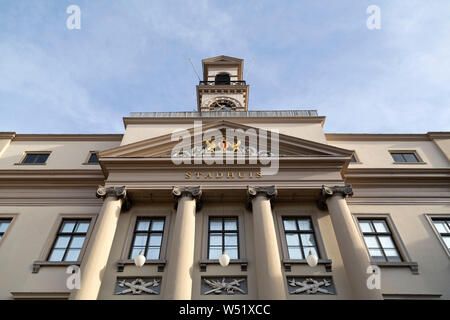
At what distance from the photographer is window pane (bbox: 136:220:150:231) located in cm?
1511

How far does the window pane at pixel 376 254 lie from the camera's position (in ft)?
45.9

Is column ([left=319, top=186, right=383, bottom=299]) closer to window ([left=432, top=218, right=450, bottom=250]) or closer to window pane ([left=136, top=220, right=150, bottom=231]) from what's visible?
window ([left=432, top=218, right=450, bottom=250])

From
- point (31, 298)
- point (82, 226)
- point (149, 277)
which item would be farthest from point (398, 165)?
point (31, 298)

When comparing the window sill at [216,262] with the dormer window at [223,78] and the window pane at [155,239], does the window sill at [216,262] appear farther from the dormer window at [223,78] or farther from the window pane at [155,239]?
the dormer window at [223,78]

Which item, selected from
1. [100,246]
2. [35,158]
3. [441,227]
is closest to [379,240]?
[441,227]

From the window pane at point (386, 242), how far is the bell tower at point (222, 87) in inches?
617

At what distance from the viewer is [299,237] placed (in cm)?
1466

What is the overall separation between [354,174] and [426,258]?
493 cm

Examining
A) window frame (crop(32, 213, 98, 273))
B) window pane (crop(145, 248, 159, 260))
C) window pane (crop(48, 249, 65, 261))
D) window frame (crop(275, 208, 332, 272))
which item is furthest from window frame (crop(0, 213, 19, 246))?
window frame (crop(275, 208, 332, 272))

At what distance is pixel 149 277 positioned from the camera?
13086 mm

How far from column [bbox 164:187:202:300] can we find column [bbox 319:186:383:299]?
232 inches

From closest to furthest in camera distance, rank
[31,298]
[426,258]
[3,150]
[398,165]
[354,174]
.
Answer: [31,298]
[426,258]
[354,174]
[398,165]
[3,150]
